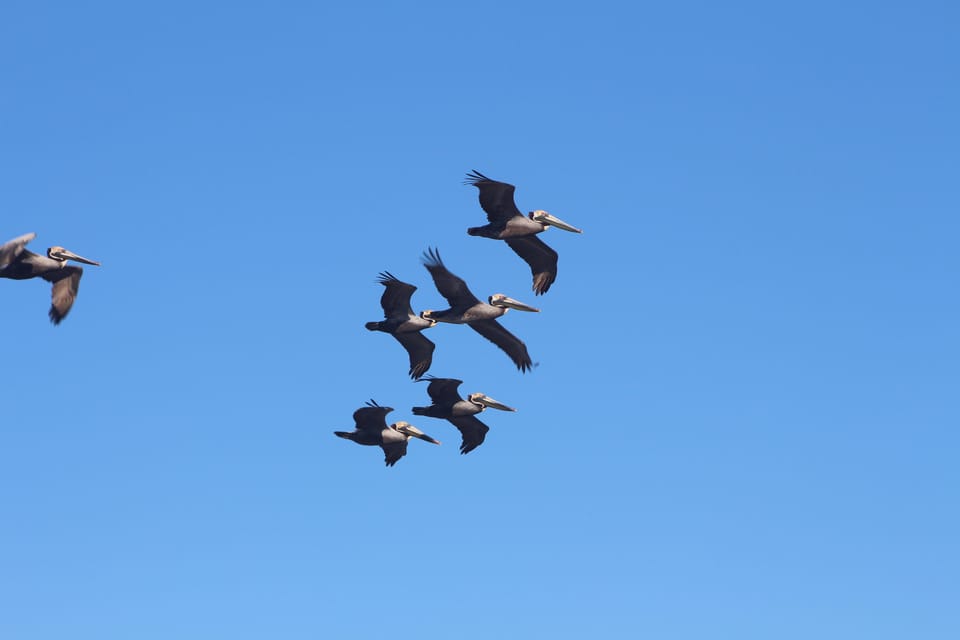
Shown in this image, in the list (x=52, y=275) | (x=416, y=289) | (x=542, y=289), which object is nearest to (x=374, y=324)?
(x=416, y=289)

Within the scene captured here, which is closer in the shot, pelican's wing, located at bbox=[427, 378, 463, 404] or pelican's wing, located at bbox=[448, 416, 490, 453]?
pelican's wing, located at bbox=[427, 378, 463, 404]

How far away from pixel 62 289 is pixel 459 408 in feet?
39.2

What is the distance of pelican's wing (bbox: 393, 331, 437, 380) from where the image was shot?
47281 mm

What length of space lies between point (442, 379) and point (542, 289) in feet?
12.7

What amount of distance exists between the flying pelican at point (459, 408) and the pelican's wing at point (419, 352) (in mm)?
669

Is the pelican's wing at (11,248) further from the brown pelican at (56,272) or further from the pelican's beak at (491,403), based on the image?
the pelican's beak at (491,403)

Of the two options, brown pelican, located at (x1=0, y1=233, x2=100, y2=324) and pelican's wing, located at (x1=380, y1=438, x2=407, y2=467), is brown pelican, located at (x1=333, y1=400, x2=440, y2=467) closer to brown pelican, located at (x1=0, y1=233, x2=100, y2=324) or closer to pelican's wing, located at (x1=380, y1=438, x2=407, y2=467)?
pelican's wing, located at (x1=380, y1=438, x2=407, y2=467)

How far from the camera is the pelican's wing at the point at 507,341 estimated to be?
47.7 m

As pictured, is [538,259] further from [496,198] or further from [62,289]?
[62,289]

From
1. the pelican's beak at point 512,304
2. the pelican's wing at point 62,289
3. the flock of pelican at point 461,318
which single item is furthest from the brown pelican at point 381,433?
the pelican's wing at point 62,289

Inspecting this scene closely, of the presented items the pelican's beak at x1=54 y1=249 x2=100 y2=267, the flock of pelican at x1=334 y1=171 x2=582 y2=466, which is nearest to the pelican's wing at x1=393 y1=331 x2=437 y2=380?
the flock of pelican at x1=334 y1=171 x2=582 y2=466

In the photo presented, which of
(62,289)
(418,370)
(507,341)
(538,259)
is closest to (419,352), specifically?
(418,370)

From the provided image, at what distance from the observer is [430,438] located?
48.7 metres

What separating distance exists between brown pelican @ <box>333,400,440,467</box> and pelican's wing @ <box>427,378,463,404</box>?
1.28m
